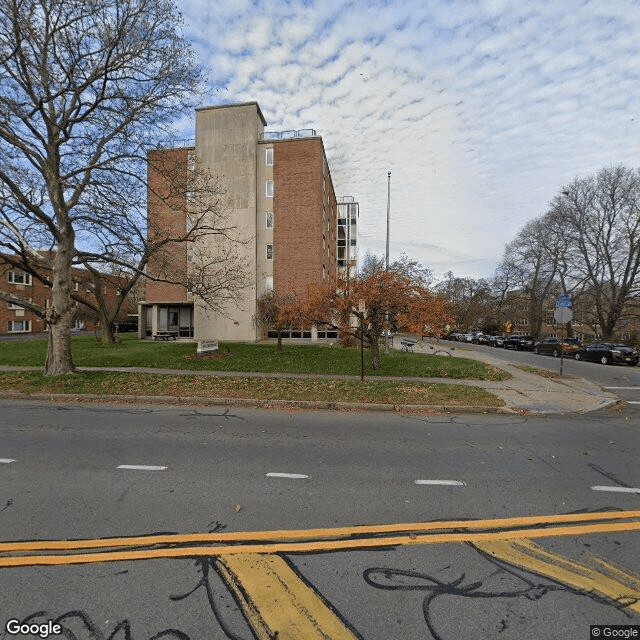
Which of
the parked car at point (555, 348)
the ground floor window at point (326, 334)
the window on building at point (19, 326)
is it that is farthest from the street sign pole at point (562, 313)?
the window on building at point (19, 326)

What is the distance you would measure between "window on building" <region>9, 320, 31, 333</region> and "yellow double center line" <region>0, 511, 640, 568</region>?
47.7 metres

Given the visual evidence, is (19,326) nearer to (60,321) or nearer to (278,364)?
(60,321)

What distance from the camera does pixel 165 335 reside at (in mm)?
31719

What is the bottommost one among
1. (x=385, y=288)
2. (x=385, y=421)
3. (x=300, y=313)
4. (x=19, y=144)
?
(x=385, y=421)

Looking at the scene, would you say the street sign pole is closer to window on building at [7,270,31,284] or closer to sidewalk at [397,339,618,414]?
sidewalk at [397,339,618,414]

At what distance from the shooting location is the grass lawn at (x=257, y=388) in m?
8.90

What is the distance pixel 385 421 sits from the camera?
7.28 meters

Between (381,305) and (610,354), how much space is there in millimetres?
19447

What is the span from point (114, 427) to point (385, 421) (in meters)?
5.24

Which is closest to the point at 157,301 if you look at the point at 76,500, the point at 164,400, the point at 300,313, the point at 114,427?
the point at 300,313

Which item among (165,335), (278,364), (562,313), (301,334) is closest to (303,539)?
(278,364)

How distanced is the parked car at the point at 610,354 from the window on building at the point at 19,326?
54.5m

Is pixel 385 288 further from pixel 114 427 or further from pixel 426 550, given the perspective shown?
pixel 426 550

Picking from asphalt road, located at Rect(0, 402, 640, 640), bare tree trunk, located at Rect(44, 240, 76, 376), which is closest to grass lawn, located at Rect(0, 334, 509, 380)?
bare tree trunk, located at Rect(44, 240, 76, 376)
